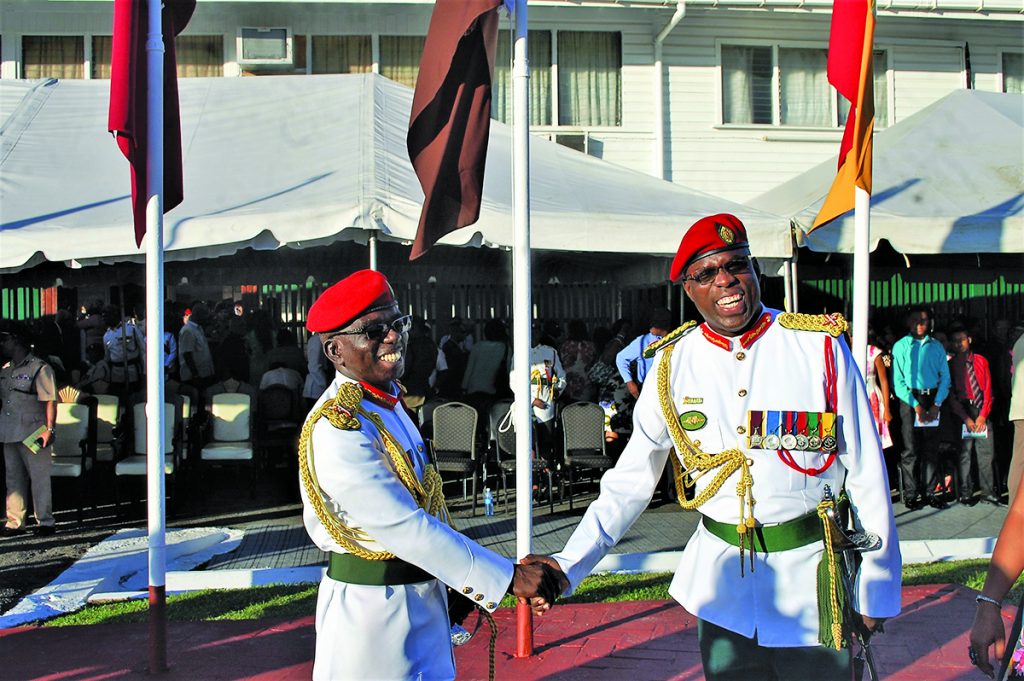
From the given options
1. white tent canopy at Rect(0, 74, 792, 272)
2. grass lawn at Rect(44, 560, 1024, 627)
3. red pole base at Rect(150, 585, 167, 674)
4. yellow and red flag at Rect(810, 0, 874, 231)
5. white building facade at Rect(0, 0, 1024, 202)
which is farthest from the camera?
white building facade at Rect(0, 0, 1024, 202)

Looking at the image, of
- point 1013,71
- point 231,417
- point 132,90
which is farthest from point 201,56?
point 1013,71

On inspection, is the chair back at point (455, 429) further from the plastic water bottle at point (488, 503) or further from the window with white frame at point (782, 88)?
the window with white frame at point (782, 88)

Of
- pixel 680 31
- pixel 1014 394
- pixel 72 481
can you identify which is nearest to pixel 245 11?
pixel 680 31

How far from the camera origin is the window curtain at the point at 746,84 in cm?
1595

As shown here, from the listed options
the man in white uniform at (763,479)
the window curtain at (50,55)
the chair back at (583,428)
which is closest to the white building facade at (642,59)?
the window curtain at (50,55)

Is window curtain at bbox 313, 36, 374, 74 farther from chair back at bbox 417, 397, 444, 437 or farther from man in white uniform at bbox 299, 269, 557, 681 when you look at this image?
man in white uniform at bbox 299, 269, 557, 681

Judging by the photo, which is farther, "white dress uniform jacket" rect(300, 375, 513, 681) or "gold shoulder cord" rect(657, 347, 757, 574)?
"gold shoulder cord" rect(657, 347, 757, 574)

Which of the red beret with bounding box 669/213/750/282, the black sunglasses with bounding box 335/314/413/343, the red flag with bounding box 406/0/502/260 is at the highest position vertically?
the red flag with bounding box 406/0/502/260

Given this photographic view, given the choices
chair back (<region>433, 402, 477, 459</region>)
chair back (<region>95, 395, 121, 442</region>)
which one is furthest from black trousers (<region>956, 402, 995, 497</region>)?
chair back (<region>95, 395, 121, 442</region>)

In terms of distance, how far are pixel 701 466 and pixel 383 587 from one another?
1.03 metres

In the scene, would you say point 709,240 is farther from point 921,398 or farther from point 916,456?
point 916,456

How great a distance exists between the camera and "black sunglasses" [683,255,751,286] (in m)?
3.29

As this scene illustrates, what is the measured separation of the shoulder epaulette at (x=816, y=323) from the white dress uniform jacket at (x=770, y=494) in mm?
22

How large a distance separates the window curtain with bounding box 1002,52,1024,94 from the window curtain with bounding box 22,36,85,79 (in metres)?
13.7
